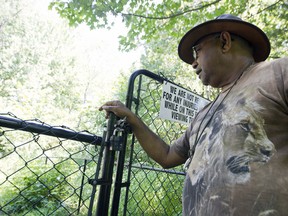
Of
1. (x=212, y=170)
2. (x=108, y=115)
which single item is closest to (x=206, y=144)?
(x=212, y=170)

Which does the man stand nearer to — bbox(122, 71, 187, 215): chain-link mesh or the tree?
bbox(122, 71, 187, 215): chain-link mesh

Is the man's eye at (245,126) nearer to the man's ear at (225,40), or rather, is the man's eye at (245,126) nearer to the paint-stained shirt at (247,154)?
the paint-stained shirt at (247,154)

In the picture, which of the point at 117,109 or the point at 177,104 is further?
the point at 177,104

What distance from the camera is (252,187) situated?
3.26 ft

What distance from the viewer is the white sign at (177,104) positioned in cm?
184

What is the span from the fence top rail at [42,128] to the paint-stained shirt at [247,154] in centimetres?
56

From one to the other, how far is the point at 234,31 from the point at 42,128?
1128 mm

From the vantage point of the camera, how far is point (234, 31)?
143 centimetres

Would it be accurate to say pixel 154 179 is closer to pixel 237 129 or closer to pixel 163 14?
pixel 237 129

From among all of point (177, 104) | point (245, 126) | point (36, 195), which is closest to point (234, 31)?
point (245, 126)

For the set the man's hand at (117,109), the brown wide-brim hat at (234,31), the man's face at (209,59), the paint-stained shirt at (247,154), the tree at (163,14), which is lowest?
the paint-stained shirt at (247,154)

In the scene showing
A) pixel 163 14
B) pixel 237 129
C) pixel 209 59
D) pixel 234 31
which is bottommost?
pixel 237 129

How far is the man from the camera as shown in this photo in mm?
996

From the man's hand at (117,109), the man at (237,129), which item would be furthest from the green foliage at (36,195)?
the man at (237,129)
